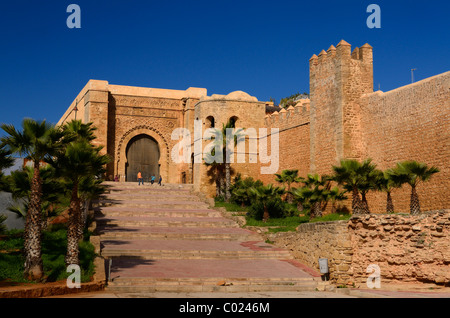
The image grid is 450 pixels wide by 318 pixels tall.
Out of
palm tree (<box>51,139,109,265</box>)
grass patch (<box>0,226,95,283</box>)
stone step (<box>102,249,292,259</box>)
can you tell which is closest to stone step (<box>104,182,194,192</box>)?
grass patch (<box>0,226,95,283</box>)

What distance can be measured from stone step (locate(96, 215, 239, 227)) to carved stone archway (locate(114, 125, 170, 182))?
11.5 meters

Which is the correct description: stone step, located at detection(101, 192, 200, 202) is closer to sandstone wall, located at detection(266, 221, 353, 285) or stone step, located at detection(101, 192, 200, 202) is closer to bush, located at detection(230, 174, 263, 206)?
bush, located at detection(230, 174, 263, 206)

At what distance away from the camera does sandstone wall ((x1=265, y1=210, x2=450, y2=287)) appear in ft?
34.4

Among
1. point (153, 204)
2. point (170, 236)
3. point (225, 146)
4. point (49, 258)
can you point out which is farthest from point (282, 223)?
point (49, 258)

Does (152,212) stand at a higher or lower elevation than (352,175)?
lower

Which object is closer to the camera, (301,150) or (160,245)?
(160,245)

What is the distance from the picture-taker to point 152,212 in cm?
1994

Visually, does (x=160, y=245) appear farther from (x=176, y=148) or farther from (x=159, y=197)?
(x=176, y=148)

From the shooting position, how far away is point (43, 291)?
9195mm

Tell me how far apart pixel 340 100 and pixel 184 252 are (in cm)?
930

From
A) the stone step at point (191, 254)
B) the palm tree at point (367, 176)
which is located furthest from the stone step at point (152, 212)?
the palm tree at point (367, 176)

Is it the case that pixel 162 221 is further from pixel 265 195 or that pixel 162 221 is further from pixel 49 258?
pixel 49 258

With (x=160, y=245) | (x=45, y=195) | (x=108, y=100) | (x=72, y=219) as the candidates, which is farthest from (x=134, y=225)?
(x=108, y=100)
